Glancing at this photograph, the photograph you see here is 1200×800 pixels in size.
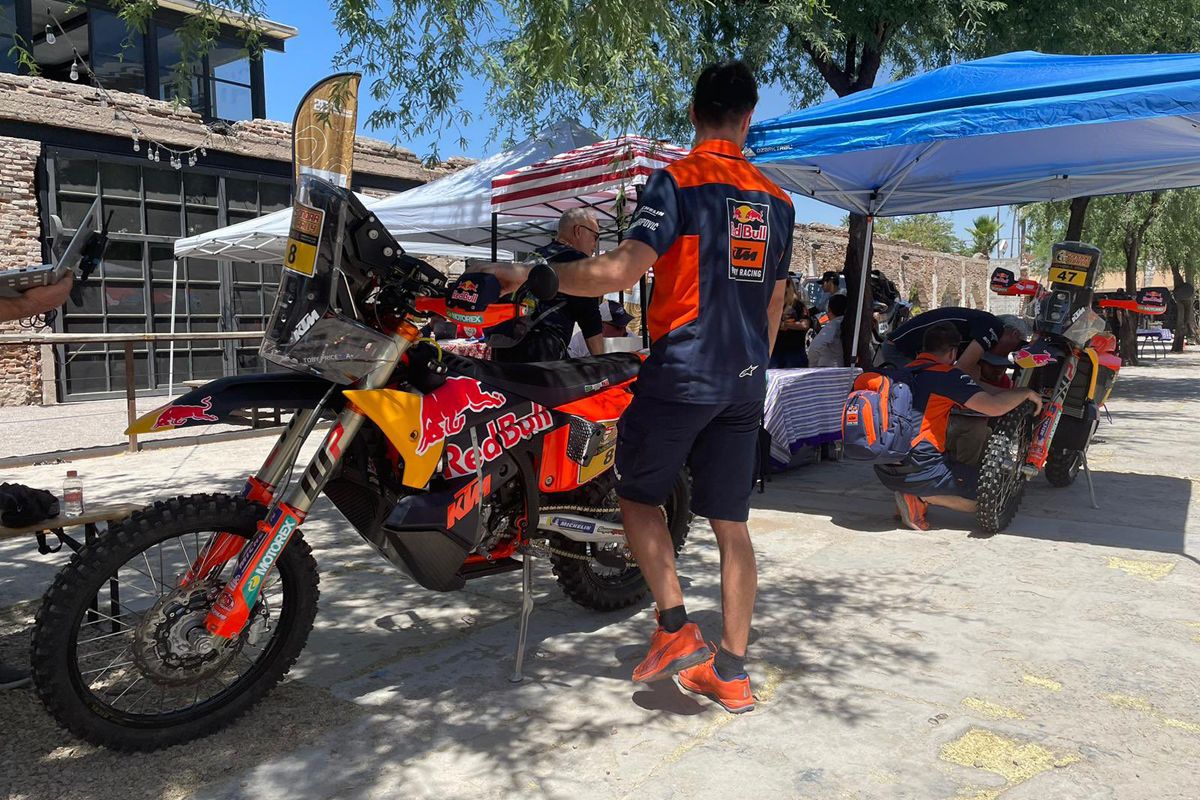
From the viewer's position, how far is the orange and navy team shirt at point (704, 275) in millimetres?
2822

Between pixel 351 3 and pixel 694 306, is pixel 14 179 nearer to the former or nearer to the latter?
pixel 351 3

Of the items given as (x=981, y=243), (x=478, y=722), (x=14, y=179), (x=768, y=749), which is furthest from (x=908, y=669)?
(x=981, y=243)

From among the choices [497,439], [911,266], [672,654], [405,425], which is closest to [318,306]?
[405,425]

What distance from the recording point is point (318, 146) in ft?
13.3


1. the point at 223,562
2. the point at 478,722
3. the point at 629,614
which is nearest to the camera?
the point at 223,562

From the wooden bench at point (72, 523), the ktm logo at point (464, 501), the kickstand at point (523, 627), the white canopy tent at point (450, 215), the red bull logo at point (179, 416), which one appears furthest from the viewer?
the white canopy tent at point (450, 215)

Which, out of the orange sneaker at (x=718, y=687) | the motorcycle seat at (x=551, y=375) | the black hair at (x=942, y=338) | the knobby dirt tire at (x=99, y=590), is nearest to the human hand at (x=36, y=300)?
the knobby dirt tire at (x=99, y=590)

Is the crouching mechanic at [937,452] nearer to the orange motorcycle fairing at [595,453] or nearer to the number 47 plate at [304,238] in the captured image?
the orange motorcycle fairing at [595,453]

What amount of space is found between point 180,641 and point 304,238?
46.0 inches

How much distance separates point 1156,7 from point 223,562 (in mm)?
11947

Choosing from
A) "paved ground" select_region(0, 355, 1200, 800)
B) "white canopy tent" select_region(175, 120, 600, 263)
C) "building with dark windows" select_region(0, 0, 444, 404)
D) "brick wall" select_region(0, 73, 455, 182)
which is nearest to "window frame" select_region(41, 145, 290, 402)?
"building with dark windows" select_region(0, 0, 444, 404)

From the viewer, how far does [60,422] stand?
1077cm

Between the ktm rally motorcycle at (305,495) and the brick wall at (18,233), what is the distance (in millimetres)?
11518

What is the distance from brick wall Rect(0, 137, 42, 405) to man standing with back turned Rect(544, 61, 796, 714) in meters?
12.3
